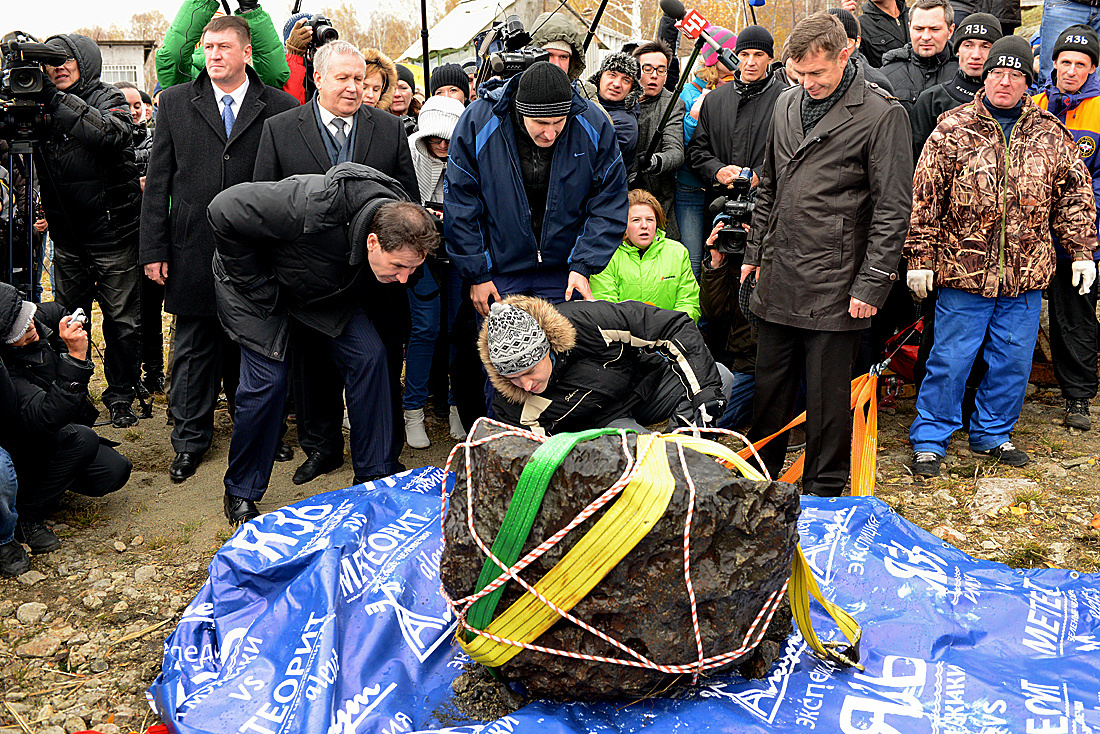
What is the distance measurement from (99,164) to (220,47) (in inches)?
49.9

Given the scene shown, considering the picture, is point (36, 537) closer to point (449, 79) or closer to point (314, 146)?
point (314, 146)

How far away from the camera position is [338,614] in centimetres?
263

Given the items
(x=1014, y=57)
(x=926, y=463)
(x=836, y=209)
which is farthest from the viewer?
(x=926, y=463)

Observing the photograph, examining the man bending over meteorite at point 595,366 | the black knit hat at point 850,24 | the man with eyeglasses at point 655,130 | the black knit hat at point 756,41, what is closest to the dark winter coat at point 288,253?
the man bending over meteorite at point 595,366

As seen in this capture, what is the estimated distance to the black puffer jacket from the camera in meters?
4.70

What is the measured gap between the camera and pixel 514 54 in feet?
14.1

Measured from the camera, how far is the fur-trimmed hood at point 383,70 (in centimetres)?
496

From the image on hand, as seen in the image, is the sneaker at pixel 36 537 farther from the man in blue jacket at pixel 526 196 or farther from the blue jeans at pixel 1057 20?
the blue jeans at pixel 1057 20

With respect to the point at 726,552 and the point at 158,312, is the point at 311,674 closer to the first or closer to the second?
the point at 726,552

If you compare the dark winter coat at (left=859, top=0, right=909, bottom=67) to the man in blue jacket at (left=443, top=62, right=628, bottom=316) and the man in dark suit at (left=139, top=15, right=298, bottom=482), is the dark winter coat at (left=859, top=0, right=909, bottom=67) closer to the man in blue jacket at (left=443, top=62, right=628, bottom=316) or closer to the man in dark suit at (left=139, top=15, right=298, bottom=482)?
the man in blue jacket at (left=443, top=62, right=628, bottom=316)

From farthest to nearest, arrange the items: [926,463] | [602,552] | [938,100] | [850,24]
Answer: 1. [850,24]
2. [938,100]
3. [926,463]
4. [602,552]

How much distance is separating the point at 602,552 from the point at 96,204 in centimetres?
403

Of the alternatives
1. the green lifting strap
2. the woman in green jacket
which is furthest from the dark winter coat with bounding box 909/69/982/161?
the green lifting strap

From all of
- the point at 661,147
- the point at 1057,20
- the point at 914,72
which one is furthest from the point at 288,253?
the point at 1057,20
